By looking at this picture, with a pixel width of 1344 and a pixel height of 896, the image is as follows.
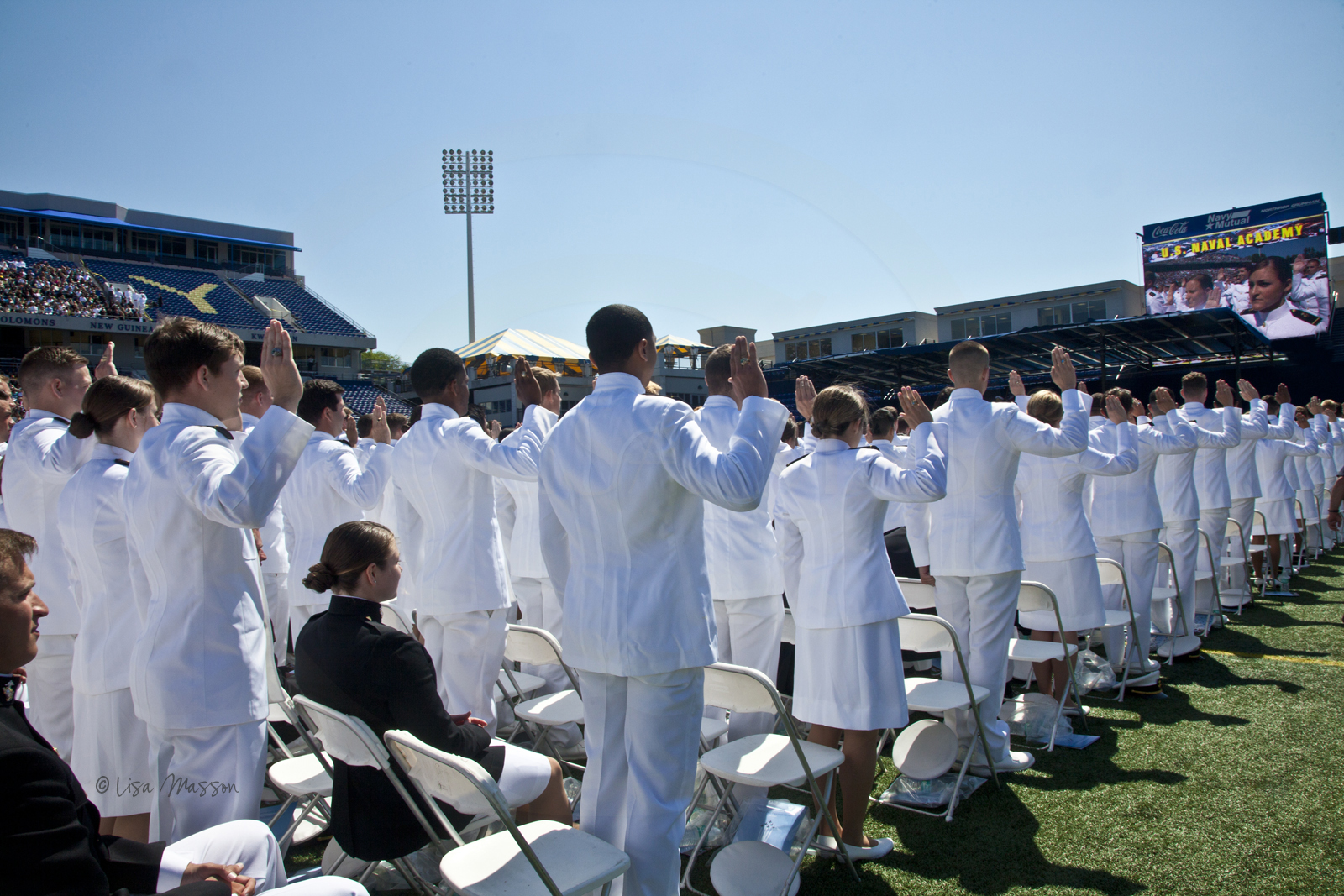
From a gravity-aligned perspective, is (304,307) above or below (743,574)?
above

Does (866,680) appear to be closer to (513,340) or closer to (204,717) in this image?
(204,717)

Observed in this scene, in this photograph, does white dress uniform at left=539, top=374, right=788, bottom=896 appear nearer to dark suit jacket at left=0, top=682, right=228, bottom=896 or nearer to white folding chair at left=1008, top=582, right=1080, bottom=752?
dark suit jacket at left=0, top=682, right=228, bottom=896

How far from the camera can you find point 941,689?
3.91m

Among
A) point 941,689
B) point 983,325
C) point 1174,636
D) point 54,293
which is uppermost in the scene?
point 54,293

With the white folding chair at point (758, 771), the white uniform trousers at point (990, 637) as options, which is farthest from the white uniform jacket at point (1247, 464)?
the white folding chair at point (758, 771)

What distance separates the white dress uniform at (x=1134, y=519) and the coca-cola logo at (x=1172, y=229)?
28558mm

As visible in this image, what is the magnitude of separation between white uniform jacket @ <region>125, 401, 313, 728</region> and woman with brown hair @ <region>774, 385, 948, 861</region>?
2118mm

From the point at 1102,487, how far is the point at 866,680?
395cm

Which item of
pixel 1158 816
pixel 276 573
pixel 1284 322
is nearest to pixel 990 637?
pixel 1158 816

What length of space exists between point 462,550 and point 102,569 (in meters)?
1.52

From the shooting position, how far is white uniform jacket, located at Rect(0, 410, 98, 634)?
3441 millimetres

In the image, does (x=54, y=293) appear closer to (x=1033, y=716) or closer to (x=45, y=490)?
(x=45, y=490)

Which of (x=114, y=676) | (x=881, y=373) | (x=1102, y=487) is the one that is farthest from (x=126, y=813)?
(x=881, y=373)

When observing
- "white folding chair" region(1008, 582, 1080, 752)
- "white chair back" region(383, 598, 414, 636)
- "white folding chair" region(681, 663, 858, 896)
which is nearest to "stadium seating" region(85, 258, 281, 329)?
"white chair back" region(383, 598, 414, 636)
